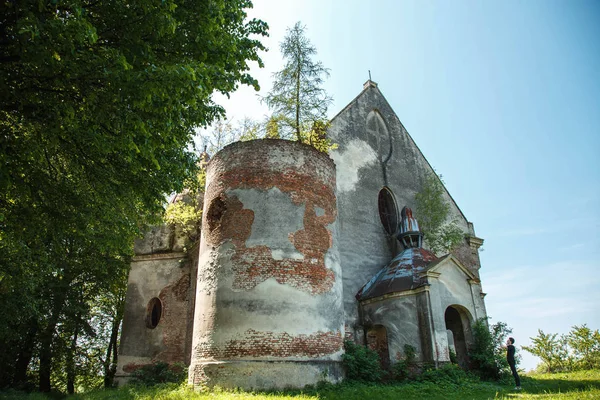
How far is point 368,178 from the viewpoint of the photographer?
18266 mm

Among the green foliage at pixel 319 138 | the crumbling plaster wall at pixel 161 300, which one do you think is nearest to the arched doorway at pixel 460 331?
the green foliage at pixel 319 138

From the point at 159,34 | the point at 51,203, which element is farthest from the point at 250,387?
the point at 159,34

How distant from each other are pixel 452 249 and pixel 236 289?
1219 centimetres

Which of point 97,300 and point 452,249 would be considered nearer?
point 452,249

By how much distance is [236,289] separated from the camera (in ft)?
38.0

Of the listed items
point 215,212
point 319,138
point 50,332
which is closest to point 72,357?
point 50,332

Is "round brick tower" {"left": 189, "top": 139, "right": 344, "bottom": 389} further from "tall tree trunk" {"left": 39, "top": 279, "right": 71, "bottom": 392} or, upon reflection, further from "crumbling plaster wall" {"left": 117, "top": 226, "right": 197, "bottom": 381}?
"tall tree trunk" {"left": 39, "top": 279, "right": 71, "bottom": 392}

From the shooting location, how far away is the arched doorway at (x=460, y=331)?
1474 centimetres

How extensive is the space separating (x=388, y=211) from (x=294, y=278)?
840 centimetres

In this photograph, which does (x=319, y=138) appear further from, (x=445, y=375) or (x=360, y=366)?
(x=445, y=375)

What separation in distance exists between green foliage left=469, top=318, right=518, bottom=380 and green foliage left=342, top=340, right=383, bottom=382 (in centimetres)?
373

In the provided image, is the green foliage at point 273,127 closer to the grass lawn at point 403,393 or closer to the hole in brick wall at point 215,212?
the hole in brick wall at point 215,212

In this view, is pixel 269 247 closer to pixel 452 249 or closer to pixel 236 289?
pixel 236 289

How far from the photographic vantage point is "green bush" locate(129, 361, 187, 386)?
14797 millimetres
